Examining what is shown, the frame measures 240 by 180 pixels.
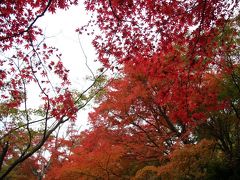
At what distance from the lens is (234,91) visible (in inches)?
408

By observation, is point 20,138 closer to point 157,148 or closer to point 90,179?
point 90,179

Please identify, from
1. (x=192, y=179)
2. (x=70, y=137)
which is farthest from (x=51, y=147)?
(x=192, y=179)

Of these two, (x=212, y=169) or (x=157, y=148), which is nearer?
(x=212, y=169)

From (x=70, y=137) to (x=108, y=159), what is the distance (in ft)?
41.8

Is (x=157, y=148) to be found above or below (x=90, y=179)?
above

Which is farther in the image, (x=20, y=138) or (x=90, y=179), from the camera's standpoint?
(x=20, y=138)

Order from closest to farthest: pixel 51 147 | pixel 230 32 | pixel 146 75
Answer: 1. pixel 230 32
2. pixel 146 75
3. pixel 51 147

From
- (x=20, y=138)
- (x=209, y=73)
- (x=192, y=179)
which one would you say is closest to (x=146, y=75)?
(x=209, y=73)

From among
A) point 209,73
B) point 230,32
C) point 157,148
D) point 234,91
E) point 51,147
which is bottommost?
point 157,148

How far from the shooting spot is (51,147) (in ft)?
71.5

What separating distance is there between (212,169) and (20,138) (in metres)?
8.29

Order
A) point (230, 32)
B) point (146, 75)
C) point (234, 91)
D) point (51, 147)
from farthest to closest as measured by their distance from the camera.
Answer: point (51, 147)
point (146, 75)
point (234, 91)
point (230, 32)

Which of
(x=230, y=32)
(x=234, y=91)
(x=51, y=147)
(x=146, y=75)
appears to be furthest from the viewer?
(x=51, y=147)

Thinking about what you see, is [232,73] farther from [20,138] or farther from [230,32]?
[20,138]
